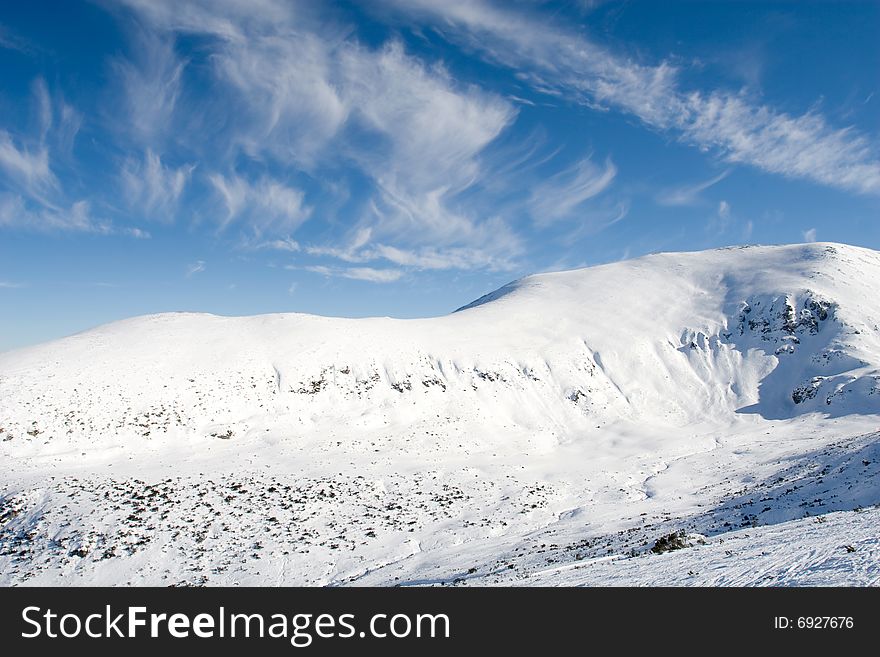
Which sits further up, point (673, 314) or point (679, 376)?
point (673, 314)

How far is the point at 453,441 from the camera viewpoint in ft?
138

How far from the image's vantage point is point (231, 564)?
21.1m

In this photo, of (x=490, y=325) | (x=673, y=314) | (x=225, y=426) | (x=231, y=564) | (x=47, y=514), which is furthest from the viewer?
(x=673, y=314)

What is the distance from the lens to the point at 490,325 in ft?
223

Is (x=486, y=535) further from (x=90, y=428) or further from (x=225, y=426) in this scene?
(x=90, y=428)

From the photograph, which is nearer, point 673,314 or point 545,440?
point 545,440

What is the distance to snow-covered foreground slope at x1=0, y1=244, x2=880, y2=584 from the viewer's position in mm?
21078

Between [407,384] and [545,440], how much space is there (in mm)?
15166

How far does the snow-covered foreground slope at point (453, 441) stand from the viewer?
21078mm

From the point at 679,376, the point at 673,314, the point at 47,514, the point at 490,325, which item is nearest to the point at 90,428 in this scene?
the point at 47,514

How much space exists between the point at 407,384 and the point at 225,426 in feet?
59.8
